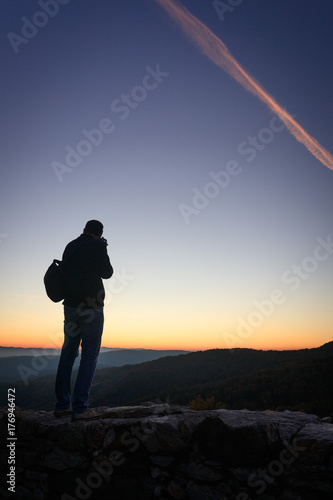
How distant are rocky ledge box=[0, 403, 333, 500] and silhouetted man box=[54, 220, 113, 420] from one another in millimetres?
317

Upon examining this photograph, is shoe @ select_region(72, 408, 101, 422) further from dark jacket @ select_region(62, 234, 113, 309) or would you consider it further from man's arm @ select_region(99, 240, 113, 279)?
man's arm @ select_region(99, 240, 113, 279)

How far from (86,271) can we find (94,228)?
0.69 m

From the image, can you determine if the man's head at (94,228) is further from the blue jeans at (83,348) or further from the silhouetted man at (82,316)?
the blue jeans at (83,348)

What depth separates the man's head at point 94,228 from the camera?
3.76 m

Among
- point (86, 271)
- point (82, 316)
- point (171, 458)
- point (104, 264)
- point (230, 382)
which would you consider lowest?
point (230, 382)

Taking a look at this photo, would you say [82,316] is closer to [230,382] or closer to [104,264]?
[104,264]

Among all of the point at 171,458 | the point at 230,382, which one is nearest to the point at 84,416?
the point at 171,458

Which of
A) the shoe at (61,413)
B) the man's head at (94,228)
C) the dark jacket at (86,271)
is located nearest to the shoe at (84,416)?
A: the shoe at (61,413)

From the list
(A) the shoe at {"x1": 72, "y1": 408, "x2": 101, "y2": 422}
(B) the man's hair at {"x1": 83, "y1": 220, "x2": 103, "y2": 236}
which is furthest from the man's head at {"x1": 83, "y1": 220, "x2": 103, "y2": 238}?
(A) the shoe at {"x1": 72, "y1": 408, "x2": 101, "y2": 422}

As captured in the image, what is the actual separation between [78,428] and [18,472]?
1041 millimetres

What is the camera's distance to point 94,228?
378 cm

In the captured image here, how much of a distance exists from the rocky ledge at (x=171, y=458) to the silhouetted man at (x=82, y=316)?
0.32m

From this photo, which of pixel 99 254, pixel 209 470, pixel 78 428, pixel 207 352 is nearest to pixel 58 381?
pixel 78 428

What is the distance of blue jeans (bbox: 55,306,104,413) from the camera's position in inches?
129
